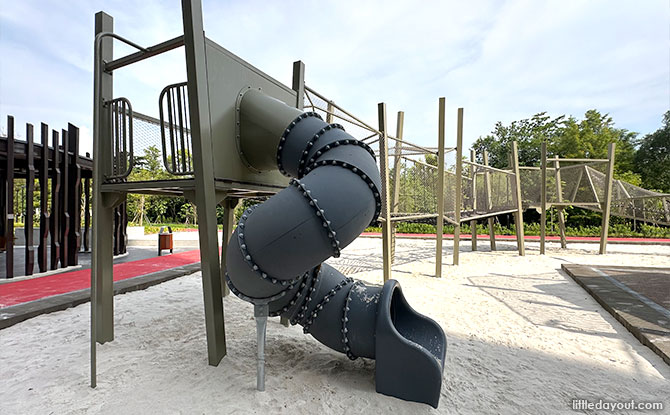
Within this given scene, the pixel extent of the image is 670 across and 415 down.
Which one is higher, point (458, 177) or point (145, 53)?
point (145, 53)

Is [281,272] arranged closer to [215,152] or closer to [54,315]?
[215,152]

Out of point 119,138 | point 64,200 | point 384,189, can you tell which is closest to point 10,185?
point 64,200

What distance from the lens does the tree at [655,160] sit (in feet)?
74.9

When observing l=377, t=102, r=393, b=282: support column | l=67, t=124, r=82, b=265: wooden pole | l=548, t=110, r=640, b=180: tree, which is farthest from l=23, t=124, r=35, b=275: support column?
l=548, t=110, r=640, b=180: tree

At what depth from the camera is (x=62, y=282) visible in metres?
5.80

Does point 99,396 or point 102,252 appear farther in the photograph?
point 102,252

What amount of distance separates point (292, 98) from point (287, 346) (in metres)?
2.87

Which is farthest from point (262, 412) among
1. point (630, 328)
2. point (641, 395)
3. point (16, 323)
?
point (630, 328)

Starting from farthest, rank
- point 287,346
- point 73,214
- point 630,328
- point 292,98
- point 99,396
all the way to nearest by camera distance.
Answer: point 73,214, point 292,98, point 630,328, point 287,346, point 99,396

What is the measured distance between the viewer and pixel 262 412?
7.04 ft

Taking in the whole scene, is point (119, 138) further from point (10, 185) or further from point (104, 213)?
point (10, 185)

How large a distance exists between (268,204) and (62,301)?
14.6 feet

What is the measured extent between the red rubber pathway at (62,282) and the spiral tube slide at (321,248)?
4.38 m

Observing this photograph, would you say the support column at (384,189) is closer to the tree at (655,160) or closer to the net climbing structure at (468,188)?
the net climbing structure at (468,188)
